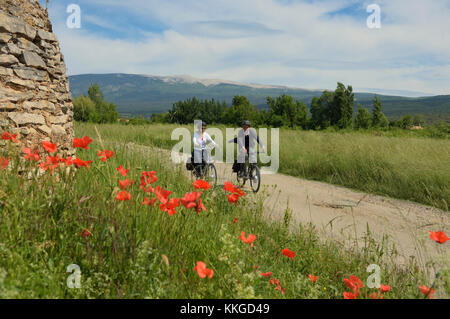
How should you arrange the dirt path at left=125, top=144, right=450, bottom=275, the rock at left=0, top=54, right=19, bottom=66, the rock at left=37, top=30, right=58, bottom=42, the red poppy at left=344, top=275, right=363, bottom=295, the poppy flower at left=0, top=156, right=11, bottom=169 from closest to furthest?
the red poppy at left=344, top=275, right=363, bottom=295 → the poppy flower at left=0, top=156, right=11, bottom=169 → the rock at left=0, top=54, right=19, bottom=66 → the dirt path at left=125, top=144, right=450, bottom=275 → the rock at left=37, top=30, right=58, bottom=42

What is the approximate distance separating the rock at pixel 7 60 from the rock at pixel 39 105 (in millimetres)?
593

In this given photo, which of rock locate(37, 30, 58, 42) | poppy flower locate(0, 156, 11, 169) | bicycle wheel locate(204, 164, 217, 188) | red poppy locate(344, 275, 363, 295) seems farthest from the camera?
rock locate(37, 30, 58, 42)

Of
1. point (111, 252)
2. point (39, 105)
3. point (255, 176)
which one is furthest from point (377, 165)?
point (111, 252)

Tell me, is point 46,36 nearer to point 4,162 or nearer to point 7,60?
point 7,60

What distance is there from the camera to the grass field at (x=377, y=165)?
8.20 meters

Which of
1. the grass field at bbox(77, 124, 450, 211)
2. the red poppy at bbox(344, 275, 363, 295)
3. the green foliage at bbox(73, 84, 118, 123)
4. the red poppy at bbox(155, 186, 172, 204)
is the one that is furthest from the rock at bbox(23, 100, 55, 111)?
the red poppy at bbox(344, 275, 363, 295)

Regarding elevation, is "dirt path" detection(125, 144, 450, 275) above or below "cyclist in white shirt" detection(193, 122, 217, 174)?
below

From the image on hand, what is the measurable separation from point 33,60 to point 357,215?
6.69m

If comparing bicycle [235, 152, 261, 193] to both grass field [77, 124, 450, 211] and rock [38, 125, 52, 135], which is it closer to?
grass field [77, 124, 450, 211]

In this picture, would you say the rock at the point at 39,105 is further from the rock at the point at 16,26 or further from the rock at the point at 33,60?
the rock at the point at 16,26

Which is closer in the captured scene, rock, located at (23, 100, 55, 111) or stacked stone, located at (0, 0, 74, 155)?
stacked stone, located at (0, 0, 74, 155)

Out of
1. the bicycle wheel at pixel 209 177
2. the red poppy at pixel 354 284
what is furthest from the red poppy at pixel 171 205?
the bicycle wheel at pixel 209 177

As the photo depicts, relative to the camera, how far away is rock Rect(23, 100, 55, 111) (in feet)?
16.0

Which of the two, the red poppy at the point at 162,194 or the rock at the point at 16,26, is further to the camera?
the rock at the point at 16,26
